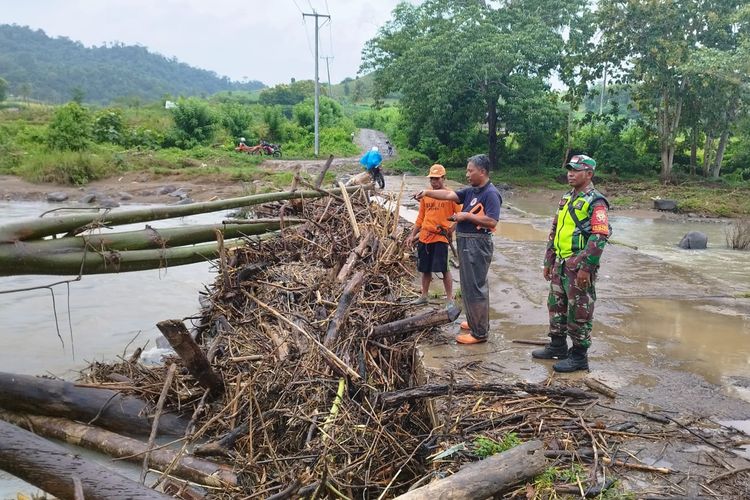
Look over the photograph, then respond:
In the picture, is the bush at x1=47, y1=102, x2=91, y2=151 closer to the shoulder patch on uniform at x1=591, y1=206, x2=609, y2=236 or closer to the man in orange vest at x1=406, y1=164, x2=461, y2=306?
the man in orange vest at x1=406, y1=164, x2=461, y2=306

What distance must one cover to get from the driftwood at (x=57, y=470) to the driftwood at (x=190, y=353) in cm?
122

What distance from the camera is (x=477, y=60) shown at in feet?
82.0

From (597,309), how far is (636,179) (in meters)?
22.5

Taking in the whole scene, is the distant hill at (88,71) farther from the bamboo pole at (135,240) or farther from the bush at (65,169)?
the bamboo pole at (135,240)

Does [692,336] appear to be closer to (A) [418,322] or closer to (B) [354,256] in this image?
(A) [418,322]

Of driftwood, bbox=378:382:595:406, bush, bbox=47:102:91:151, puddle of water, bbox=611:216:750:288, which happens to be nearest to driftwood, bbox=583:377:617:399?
driftwood, bbox=378:382:595:406

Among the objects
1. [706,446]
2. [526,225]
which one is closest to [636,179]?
[526,225]

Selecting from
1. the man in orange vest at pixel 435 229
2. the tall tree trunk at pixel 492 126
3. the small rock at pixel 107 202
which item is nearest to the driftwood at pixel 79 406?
the man in orange vest at pixel 435 229

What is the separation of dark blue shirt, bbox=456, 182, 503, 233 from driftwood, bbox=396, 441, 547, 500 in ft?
8.04

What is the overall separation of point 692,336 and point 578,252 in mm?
2258

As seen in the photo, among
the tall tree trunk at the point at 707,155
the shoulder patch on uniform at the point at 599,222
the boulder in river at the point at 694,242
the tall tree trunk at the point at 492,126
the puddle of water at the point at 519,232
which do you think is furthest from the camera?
the tall tree trunk at the point at 492,126

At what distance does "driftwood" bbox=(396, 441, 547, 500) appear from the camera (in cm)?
299

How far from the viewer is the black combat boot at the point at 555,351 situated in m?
5.30

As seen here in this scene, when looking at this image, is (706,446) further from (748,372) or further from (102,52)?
(102,52)
